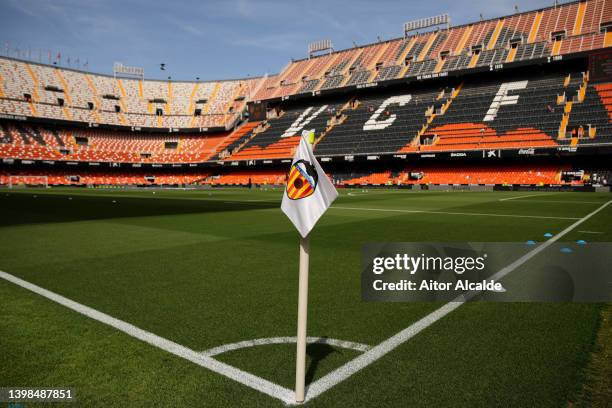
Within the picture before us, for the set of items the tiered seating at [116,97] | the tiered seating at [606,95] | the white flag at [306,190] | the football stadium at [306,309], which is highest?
the tiered seating at [116,97]

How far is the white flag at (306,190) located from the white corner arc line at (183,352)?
102 centimetres

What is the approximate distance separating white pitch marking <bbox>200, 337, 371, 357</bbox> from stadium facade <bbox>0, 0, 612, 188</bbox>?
40843mm

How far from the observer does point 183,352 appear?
2965 millimetres

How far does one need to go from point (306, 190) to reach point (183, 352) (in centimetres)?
166

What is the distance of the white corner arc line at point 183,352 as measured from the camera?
8.01 ft

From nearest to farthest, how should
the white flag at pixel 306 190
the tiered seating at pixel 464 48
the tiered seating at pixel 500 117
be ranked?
the white flag at pixel 306 190, the tiered seating at pixel 500 117, the tiered seating at pixel 464 48

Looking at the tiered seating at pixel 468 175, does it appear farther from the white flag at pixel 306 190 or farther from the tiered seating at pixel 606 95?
the white flag at pixel 306 190

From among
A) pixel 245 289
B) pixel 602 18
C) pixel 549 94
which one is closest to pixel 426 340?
pixel 245 289

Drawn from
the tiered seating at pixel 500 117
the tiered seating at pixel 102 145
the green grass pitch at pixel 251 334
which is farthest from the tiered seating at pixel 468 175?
the green grass pitch at pixel 251 334

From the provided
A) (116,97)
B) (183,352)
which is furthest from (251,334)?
(116,97)

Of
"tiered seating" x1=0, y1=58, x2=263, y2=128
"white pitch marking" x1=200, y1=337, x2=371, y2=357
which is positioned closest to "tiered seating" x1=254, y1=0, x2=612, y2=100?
"tiered seating" x1=0, y1=58, x2=263, y2=128

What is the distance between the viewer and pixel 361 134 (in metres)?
51.4

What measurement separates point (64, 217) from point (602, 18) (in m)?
57.0

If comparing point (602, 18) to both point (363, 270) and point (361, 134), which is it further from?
point (363, 270)
